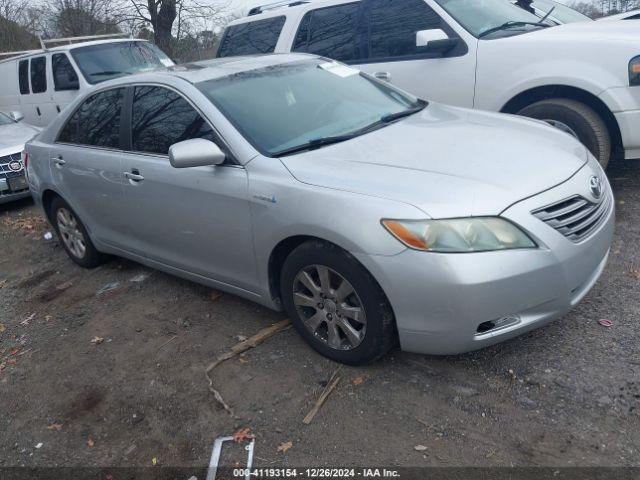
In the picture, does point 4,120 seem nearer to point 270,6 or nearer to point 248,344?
point 270,6

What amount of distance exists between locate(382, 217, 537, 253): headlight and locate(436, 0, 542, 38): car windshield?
3201 mm

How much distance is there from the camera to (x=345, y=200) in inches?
111

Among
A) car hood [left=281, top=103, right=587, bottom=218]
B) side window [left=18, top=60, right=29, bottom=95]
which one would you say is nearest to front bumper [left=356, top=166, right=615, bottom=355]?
car hood [left=281, top=103, right=587, bottom=218]

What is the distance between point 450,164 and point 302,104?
119 centimetres

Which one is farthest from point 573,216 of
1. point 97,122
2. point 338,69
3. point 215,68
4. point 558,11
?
point 558,11

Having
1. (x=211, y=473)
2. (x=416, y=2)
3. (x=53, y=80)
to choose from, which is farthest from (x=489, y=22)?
(x=53, y=80)

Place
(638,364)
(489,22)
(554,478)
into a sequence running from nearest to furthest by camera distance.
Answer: (554,478)
(638,364)
(489,22)

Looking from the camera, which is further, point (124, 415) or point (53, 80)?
point (53, 80)

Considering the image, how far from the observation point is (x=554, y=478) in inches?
92.0

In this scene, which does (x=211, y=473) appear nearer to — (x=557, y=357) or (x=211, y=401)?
(x=211, y=401)

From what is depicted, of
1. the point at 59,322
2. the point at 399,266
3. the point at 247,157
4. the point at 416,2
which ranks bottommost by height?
the point at 59,322

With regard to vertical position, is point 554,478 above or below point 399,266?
below

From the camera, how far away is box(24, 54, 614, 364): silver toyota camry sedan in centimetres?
263

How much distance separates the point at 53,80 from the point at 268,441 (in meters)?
8.96
